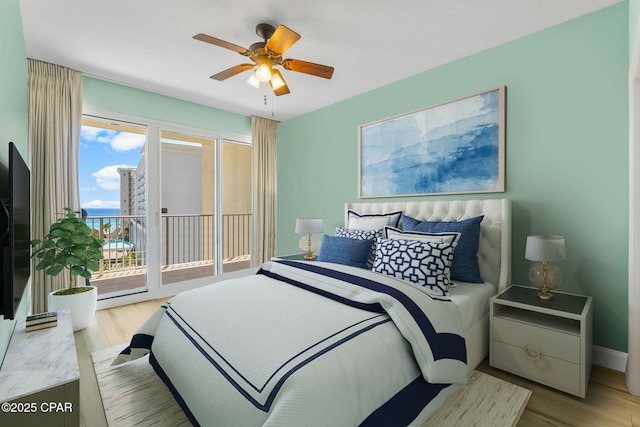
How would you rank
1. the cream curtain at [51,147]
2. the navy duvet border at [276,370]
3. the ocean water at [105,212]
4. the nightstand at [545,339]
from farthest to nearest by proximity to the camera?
the ocean water at [105,212], the cream curtain at [51,147], the nightstand at [545,339], the navy duvet border at [276,370]

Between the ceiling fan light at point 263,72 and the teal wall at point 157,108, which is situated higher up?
the teal wall at point 157,108

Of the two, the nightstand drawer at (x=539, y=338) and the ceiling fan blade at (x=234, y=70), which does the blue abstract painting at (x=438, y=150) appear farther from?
the ceiling fan blade at (x=234, y=70)

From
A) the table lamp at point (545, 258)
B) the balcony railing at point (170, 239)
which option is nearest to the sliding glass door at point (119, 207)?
the balcony railing at point (170, 239)

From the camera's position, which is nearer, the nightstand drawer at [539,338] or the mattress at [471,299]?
the nightstand drawer at [539,338]

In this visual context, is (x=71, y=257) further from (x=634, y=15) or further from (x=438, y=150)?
(x=634, y=15)

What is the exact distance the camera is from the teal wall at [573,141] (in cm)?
207

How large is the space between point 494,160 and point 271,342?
→ 7.86 ft

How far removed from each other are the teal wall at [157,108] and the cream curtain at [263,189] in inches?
9.3

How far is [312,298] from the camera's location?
5.92 ft

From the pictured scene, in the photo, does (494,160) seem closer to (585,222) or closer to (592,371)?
(585,222)

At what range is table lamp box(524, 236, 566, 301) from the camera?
1.99m

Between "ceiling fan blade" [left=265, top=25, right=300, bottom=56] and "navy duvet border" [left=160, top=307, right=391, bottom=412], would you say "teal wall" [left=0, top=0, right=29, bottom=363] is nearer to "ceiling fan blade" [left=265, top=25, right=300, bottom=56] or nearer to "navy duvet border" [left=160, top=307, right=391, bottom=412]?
"navy duvet border" [left=160, top=307, right=391, bottom=412]

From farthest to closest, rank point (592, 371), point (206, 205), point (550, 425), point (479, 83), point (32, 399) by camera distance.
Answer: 1. point (206, 205)
2. point (479, 83)
3. point (592, 371)
4. point (550, 425)
5. point (32, 399)

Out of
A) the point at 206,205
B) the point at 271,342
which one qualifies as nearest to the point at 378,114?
the point at 271,342
